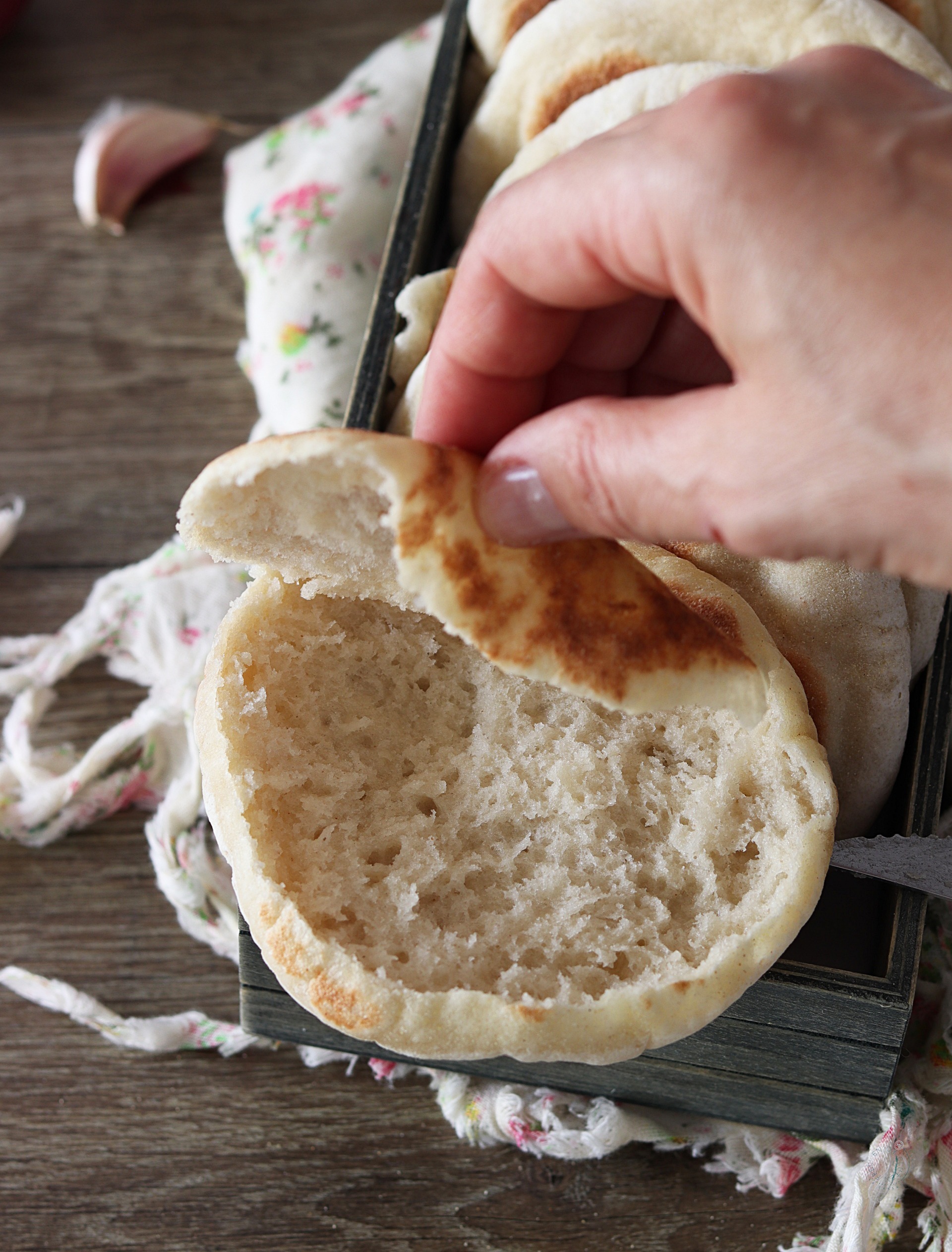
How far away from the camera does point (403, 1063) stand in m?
1.44

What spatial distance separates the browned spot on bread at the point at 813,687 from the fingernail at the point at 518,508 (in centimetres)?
36

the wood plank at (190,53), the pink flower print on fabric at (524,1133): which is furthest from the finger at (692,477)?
the wood plank at (190,53)

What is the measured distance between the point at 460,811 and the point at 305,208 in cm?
122

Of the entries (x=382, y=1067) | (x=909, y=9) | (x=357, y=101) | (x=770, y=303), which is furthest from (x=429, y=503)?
(x=357, y=101)

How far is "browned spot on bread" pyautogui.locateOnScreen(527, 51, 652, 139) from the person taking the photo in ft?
5.06

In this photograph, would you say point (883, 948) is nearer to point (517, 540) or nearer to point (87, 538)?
point (517, 540)

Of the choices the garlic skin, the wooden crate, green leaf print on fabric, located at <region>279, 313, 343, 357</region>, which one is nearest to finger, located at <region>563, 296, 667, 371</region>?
the wooden crate

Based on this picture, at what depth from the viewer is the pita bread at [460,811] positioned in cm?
106

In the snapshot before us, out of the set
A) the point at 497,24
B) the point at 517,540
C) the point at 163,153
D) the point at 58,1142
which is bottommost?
the point at 58,1142

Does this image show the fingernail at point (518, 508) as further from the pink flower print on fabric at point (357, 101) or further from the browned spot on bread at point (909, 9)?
the pink flower print on fabric at point (357, 101)

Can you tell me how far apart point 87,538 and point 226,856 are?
36.3 inches

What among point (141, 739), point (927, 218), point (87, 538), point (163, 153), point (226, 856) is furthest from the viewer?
point (163, 153)

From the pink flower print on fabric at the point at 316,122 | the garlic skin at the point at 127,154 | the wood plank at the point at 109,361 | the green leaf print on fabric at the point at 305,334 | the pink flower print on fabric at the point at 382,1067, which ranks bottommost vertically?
the pink flower print on fabric at the point at 382,1067

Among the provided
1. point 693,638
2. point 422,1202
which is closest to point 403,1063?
point 422,1202
